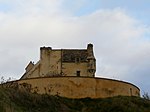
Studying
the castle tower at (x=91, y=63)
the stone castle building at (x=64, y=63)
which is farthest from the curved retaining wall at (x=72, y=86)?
the stone castle building at (x=64, y=63)

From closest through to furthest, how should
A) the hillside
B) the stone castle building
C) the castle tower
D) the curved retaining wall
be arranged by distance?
the hillside
the curved retaining wall
the castle tower
the stone castle building

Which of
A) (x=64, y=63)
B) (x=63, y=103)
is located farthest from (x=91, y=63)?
(x=63, y=103)

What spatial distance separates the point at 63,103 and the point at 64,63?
87.8ft

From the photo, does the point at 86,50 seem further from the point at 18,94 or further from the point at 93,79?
the point at 18,94

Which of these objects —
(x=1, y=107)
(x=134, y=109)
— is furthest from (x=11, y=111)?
(x=134, y=109)

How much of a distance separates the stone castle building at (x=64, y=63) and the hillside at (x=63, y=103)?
22.6 metres

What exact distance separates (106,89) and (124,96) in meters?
1.69

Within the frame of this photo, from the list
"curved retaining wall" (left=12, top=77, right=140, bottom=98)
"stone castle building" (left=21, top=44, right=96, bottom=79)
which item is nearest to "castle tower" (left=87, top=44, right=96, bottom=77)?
"stone castle building" (left=21, top=44, right=96, bottom=79)

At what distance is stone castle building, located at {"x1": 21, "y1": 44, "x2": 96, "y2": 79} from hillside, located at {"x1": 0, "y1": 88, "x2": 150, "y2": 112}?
890 inches

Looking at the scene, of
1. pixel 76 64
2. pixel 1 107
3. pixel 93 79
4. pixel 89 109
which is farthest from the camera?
pixel 76 64

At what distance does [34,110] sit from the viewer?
3297cm

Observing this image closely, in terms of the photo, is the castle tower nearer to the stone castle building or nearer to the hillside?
the stone castle building

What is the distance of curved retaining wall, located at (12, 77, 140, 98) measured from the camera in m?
38.7

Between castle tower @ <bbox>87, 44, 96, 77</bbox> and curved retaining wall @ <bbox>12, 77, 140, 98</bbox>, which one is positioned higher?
castle tower @ <bbox>87, 44, 96, 77</bbox>
